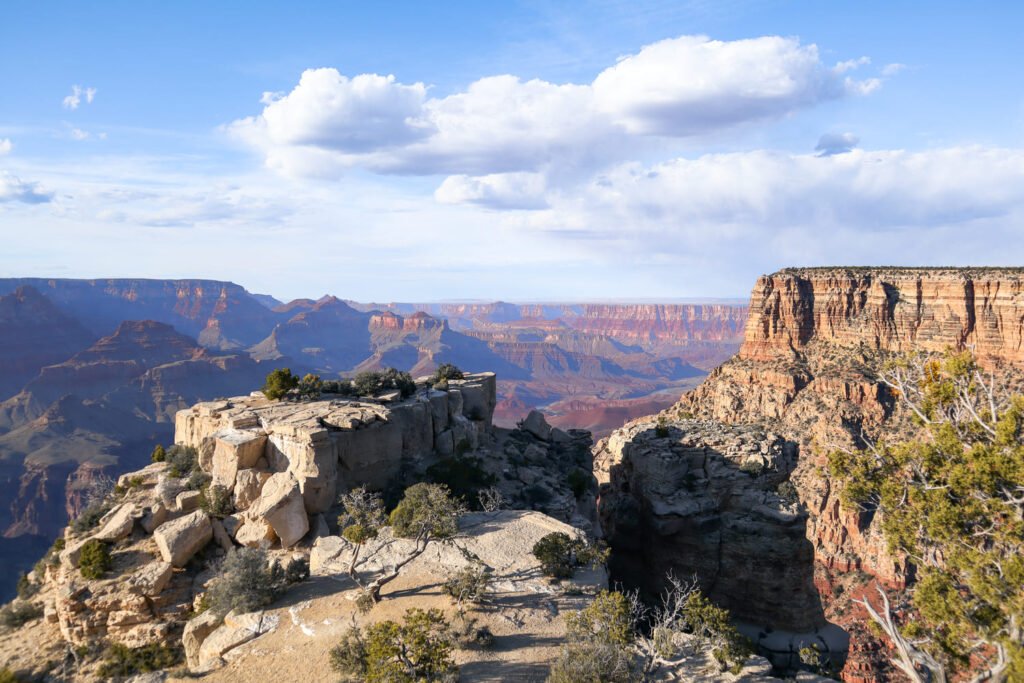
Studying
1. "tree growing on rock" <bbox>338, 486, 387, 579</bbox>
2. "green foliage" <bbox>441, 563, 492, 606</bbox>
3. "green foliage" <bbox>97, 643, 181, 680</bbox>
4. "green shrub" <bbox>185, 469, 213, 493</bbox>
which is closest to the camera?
"green foliage" <bbox>441, 563, 492, 606</bbox>

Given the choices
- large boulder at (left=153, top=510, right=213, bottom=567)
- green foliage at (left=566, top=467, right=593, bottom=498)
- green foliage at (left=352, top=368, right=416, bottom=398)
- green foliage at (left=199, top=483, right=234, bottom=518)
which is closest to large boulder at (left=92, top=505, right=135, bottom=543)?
large boulder at (left=153, top=510, right=213, bottom=567)

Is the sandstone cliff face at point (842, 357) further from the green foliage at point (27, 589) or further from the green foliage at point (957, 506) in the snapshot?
the green foliage at point (27, 589)

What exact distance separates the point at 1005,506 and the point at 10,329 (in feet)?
715

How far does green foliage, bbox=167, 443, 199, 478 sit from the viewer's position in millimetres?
26172

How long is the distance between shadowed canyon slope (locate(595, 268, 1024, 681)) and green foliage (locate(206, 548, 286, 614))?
60.1 ft

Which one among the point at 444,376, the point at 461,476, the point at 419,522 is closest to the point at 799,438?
the point at 444,376

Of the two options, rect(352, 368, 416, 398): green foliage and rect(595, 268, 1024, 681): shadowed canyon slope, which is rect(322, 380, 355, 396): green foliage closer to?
rect(352, 368, 416, 398): green foliage

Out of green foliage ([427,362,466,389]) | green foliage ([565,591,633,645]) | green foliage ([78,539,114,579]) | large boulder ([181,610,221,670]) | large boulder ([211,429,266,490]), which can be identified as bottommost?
large boulder ([181,610,221,670])

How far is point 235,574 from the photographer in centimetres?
Result: 1833

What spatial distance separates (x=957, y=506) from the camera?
1312 centimetres

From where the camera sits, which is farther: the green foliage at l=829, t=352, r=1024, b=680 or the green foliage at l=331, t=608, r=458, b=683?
the green foliage at l=331, t=608, r=458, b=683

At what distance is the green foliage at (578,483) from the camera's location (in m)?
30.9

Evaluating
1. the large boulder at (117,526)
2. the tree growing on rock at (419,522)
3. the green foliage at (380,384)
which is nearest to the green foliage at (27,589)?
the large boulder at (117,526)

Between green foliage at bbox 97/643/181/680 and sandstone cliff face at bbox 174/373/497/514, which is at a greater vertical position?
sandstone cliff face at bbox 174/373/497/514
